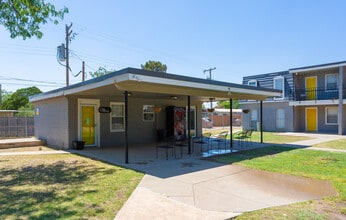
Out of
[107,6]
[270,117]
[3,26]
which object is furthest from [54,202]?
[270,117]

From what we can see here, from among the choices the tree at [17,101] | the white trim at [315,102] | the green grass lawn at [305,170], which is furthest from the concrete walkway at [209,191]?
the tree at [17,101]

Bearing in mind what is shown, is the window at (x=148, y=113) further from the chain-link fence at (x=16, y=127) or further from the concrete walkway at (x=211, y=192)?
the chain-link fence at (x=16, y=127)

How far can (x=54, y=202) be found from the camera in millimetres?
4633

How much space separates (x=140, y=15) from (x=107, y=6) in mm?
3513

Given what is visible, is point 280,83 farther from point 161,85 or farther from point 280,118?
point 161,85

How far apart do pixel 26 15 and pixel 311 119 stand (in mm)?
22215

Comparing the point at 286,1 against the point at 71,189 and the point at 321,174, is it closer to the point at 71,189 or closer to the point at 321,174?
the point at 321,174

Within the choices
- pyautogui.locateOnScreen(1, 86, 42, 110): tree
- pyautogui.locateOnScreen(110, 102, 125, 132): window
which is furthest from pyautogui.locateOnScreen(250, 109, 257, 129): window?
pyautogui.locateOnScreen(1, 86, 42, 110): tree

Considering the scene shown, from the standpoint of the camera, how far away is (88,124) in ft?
41.4

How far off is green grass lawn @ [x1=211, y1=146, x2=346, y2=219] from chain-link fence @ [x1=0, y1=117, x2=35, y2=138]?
14846 mm

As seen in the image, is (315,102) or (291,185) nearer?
(291,185)

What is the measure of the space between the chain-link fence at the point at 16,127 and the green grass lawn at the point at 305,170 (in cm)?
1485

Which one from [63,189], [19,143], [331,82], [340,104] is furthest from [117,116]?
[331,82]

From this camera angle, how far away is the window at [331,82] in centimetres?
2034
